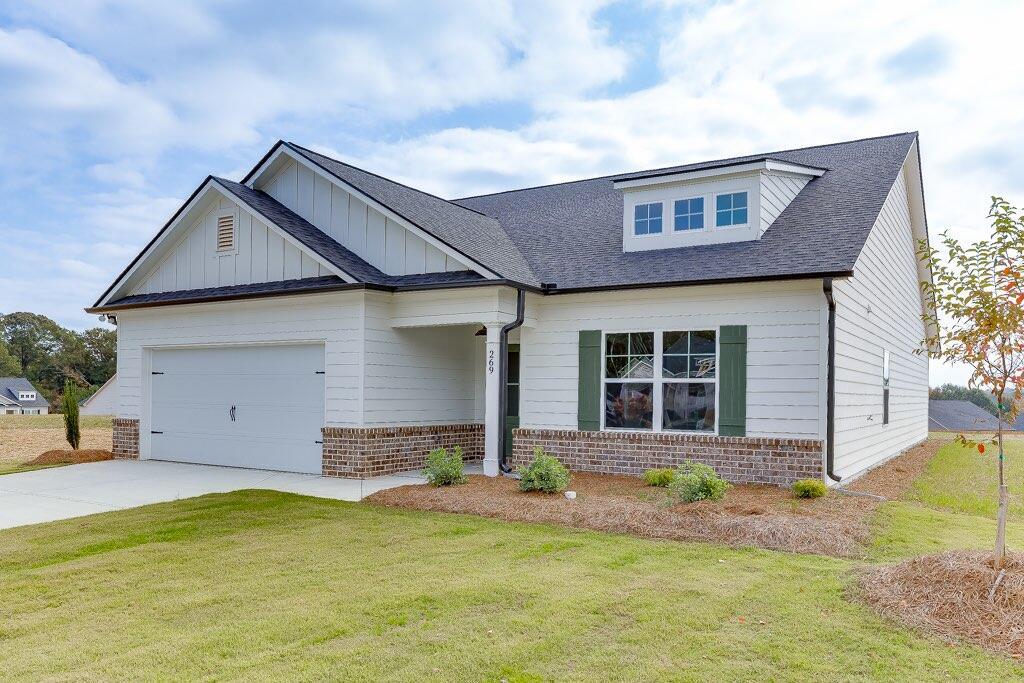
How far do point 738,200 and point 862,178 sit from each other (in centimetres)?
279

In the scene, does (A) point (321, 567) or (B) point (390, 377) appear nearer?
(A) point (321, 567)

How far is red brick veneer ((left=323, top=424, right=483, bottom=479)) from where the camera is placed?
467 inches

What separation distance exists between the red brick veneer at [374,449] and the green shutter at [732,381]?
496cm

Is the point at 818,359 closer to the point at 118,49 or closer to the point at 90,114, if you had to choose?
the point at 118,49

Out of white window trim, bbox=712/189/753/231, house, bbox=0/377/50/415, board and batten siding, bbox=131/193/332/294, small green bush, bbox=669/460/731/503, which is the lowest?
house, bbox=0/377/50/415

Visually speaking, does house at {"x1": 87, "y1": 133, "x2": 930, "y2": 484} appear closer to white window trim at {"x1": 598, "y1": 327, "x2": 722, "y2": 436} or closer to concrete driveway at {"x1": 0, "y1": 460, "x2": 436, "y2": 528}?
white window trim at {"x1": 598, "y1": 327, "x2": 722, "y2": 436}

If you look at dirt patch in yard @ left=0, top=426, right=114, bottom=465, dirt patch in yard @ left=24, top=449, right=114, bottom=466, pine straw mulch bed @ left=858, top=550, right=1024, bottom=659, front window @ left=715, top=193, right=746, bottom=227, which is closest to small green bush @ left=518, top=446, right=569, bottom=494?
pine straw mulch bed @ left=858, top=550, right=1024, bottom=659

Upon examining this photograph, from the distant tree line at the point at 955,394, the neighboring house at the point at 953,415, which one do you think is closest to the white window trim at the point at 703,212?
the neighboring house at the point at 953,415

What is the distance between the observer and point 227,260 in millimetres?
13664

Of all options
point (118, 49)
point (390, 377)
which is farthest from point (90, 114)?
point (390, 377)

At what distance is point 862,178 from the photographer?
1327cm

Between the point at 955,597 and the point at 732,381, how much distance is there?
5.90 metres

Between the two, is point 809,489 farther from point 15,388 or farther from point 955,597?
point 15,388

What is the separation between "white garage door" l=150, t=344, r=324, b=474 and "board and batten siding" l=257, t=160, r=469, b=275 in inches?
76.0
